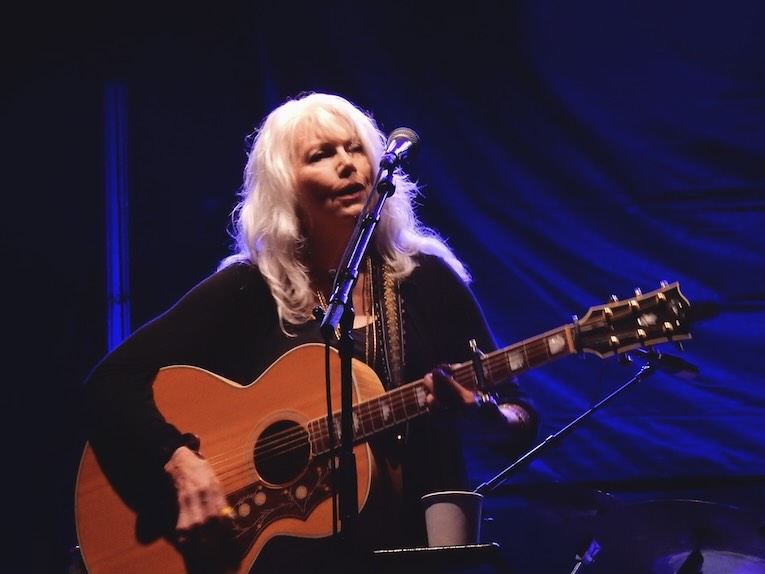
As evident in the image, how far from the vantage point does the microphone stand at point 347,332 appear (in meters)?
1.97

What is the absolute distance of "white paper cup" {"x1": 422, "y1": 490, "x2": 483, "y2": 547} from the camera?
2162 mm

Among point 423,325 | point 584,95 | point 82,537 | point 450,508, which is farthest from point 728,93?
point 82,537

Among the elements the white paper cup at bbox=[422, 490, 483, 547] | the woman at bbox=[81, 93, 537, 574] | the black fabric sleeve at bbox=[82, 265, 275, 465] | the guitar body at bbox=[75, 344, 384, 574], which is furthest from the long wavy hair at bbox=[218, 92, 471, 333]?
the white paper cup at bbox=[422, 490, 483, 547]

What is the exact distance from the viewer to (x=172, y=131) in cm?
413

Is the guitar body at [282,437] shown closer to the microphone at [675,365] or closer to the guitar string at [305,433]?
the guitar string at [305,433]

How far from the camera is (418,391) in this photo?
7.89ft

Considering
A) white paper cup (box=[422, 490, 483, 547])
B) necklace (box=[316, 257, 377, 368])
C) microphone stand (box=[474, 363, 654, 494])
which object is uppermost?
necklace (box=[316, 257, 377, 368])

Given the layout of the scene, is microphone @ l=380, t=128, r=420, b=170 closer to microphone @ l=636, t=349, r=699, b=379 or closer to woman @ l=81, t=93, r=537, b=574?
woman @ l=81, t=93, r=537, b=574

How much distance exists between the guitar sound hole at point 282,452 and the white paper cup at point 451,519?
17.7 inches

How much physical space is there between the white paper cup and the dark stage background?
1.71 ft

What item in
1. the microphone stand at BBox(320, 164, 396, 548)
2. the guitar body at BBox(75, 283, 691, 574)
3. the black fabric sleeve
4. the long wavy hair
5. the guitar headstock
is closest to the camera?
the microphone stand at BBox(320, 164, 396, 548)

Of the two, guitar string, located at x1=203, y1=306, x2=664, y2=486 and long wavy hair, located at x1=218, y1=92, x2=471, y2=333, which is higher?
long wavy hair, located at x1=218, y1=92, x2=471, y2=333

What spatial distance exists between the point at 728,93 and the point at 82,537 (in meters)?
2.73

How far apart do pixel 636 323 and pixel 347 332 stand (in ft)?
2.40
